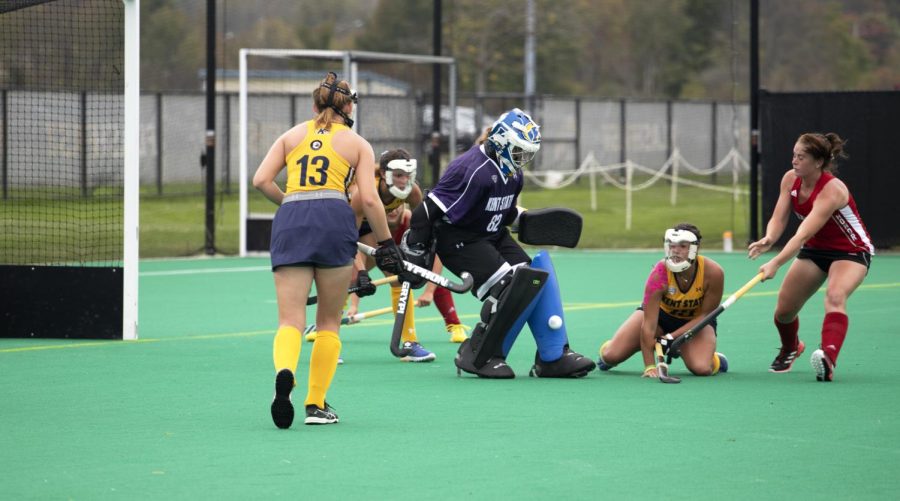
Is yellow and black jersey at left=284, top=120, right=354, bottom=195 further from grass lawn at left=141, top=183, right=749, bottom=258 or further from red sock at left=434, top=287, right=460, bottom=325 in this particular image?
grass lawn at left=141, top=183, right=749, bottom=258

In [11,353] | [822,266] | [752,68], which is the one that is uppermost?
[752,68]

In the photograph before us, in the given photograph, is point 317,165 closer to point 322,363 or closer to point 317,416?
point 322,363

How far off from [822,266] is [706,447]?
3107 millimetres

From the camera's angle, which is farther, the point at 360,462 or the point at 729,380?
the point at 729,380

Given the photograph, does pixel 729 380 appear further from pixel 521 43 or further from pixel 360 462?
pixel 521 43

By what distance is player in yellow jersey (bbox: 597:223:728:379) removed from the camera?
9383mm

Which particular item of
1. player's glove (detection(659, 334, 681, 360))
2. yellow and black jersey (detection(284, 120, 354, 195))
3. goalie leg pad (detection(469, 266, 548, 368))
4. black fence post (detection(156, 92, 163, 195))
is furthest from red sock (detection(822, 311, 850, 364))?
black fence post (detection(156, 92, 163, 195))

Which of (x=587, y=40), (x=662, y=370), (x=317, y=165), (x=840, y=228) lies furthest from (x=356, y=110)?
(x=587, y=40)

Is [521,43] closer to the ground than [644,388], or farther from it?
farther from it

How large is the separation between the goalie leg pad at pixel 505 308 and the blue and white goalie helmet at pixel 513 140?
0.70 metres

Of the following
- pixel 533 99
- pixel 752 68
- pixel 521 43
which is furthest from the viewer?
pixel 521 43

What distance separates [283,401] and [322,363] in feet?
1.18

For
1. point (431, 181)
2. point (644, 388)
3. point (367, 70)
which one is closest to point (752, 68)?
point (431, 181)

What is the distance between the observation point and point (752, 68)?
22.0 meters
